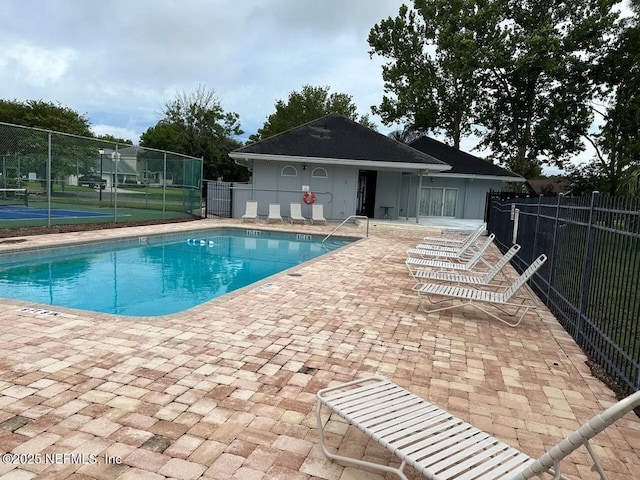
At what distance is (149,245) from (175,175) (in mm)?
5772

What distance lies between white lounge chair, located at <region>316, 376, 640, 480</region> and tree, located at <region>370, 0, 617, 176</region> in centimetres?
2960

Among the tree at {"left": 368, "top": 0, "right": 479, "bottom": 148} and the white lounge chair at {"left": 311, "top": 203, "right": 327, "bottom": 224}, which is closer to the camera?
the white lounge chair at {"left": 311, "top": 203, "right": 327, "bottom": 224}

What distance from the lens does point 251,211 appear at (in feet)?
62.1

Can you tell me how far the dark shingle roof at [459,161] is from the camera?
2523 cm

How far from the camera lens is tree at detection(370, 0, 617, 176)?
2745cm

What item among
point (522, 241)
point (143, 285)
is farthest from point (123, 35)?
point (522, 241)

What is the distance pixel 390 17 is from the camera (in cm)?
3247

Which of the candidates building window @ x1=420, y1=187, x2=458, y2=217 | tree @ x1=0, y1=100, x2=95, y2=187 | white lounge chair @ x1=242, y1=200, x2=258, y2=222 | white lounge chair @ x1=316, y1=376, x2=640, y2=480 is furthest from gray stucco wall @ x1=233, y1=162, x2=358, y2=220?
white lounge chair @ x1=316, y1=376, x2=640, y2=480

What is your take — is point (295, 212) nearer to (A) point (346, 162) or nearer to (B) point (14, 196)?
(A) point (346, 162)

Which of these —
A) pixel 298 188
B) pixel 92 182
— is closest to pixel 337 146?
pixel 298 188

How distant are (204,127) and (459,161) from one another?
25.7 m

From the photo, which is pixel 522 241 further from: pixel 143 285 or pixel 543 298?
pixel 143 285

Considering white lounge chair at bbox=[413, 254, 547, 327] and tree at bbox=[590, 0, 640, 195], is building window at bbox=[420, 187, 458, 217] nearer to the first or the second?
tree at bbox=[590, 0, 640, 195]

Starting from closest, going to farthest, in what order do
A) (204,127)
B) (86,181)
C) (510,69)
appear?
(86,181)
(510,69)
(204,127)
